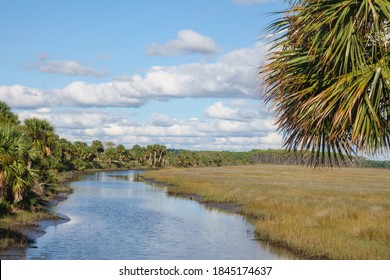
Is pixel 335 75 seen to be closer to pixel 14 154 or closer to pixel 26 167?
pixel 14 154

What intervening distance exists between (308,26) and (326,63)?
78 cm

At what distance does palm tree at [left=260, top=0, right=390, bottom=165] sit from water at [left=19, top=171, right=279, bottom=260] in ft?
39.6

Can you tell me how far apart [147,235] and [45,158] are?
885 inches

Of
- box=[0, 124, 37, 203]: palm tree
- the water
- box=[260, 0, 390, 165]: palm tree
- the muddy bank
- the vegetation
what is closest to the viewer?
box=[260, 0, 390, 165]: palm tree

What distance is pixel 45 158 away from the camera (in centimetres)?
4531

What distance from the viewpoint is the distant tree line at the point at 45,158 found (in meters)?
21.0

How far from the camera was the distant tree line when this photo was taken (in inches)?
827

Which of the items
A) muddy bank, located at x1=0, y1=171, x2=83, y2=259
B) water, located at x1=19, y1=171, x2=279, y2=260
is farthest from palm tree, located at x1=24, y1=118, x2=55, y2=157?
muddy bank, located at x1=0, y1=171, x2=83, y2=259

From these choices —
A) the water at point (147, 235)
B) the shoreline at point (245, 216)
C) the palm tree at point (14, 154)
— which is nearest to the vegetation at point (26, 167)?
the palm tree at point (14, 154)

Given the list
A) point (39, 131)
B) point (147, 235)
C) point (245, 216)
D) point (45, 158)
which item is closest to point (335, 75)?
point (147, 235)

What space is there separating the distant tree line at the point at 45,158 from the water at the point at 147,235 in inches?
116

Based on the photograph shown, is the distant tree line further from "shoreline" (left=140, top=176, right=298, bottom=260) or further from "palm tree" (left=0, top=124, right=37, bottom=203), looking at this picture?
"shoreline" (left=140, top=176, right=298, bottom=260)

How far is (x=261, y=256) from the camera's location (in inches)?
817
